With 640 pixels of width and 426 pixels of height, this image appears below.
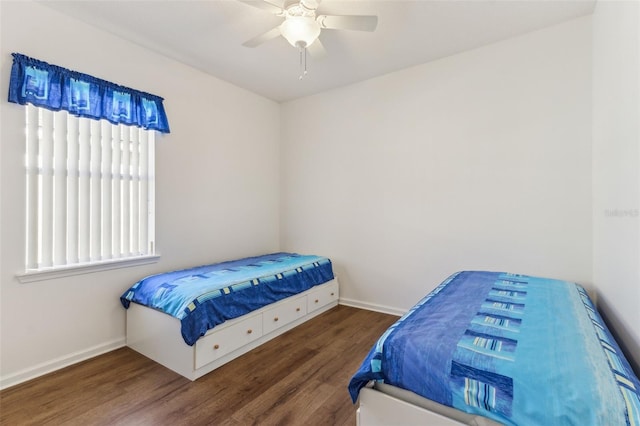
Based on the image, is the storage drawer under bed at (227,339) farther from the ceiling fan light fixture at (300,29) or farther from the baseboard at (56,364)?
the ceiling fan light fixture at (300,29)

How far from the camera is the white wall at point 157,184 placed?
2.03 m

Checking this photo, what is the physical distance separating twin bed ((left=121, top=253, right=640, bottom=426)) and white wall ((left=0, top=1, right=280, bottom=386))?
0.34m

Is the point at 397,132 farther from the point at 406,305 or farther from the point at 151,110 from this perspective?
the point at 151,110

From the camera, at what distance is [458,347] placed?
1.25 meters

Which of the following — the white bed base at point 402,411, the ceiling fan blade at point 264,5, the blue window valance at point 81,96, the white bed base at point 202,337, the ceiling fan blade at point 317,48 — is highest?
the ceiling fan blade at point 264,5

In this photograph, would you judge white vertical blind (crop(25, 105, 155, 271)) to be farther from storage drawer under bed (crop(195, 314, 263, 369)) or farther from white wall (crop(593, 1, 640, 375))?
white wall (crop(593, 1, 640, 375))

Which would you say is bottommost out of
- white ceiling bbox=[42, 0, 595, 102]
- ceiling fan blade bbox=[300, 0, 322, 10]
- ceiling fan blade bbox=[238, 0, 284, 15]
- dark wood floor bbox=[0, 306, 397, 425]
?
dark wood floor bbox=[0, 306, 397, 425]

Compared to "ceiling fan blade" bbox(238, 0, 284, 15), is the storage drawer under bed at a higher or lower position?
lower

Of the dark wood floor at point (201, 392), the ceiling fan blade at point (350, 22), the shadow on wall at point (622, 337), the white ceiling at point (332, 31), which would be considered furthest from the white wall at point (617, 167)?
the dark wood floor at point (201, 392)

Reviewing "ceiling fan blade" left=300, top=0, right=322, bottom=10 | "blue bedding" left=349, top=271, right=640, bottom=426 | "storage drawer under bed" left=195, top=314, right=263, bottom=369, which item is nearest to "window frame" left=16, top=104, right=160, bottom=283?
"storage drawer under bed" left=195, top=314, right=263, bottom=369

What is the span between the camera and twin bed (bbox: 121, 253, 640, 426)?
3.32 feet

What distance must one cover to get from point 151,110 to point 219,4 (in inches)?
45.8

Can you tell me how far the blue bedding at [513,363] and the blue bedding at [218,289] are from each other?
1.26 metres

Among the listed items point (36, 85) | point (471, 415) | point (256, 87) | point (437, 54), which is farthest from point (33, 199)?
point (437, 54)
